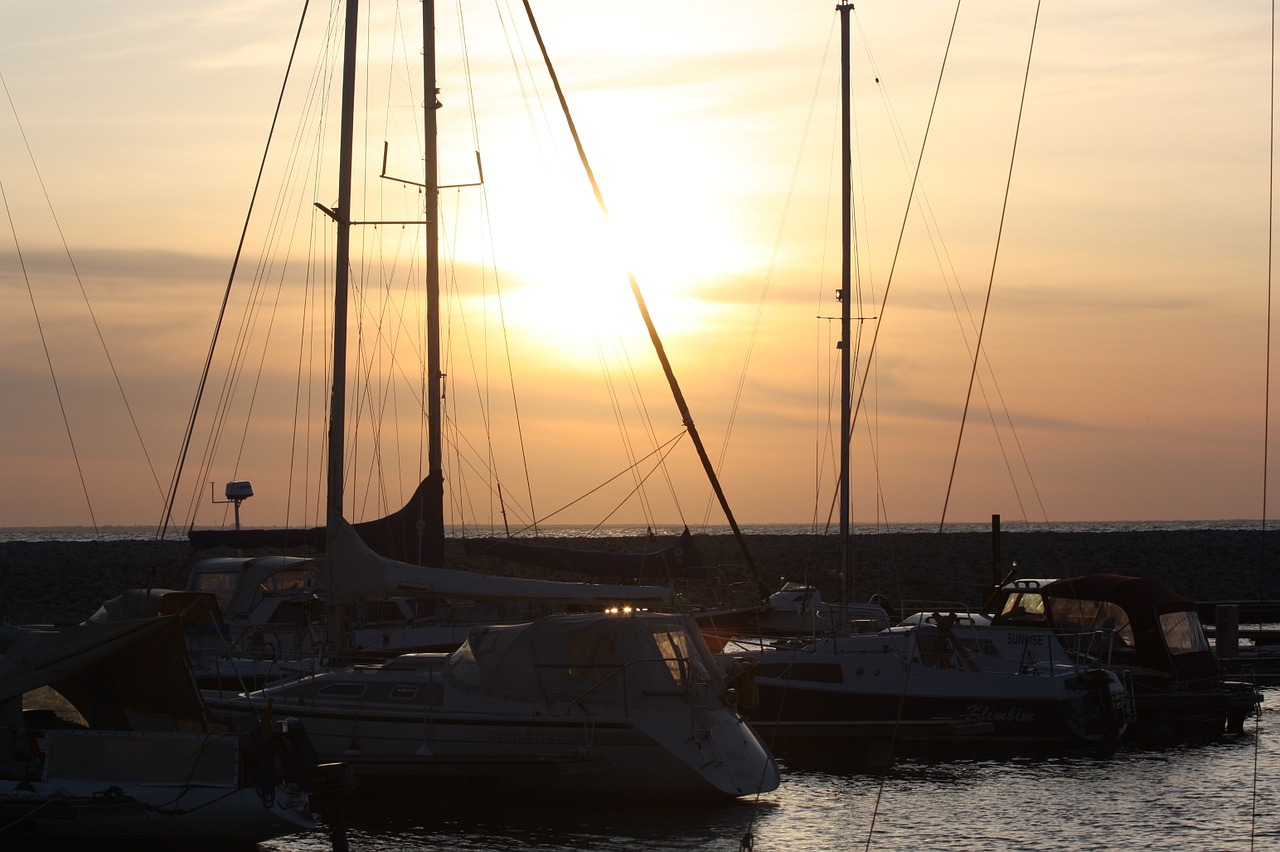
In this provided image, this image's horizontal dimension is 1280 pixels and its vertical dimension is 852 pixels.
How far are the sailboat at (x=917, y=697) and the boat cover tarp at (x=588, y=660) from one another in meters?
5.19

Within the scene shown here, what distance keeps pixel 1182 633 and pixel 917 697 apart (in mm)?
7035

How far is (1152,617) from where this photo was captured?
28094mm

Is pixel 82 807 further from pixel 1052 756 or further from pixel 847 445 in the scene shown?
pixel 847 445

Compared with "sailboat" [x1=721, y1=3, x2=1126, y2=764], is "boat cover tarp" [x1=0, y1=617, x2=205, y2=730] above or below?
above

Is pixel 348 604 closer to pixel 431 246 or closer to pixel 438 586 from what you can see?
pixel 438 586

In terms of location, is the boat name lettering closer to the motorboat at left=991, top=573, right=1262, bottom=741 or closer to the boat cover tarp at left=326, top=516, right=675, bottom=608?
the motorboat at left=991, top=573, right=1262, bottom=741

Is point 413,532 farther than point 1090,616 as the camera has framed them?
No

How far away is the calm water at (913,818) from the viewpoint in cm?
1752

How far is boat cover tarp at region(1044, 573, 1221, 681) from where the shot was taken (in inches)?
1093

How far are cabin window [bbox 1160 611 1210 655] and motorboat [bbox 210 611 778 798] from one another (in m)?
12.3

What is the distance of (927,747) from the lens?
81.1 feet

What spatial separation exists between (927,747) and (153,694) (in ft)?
44.5

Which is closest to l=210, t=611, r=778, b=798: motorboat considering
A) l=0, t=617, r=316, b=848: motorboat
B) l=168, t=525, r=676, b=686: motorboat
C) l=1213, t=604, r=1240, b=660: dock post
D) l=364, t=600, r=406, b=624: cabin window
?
l=168, t=525, r=676, b=686: motorboat

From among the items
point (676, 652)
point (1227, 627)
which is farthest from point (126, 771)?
point (1227, 627)
